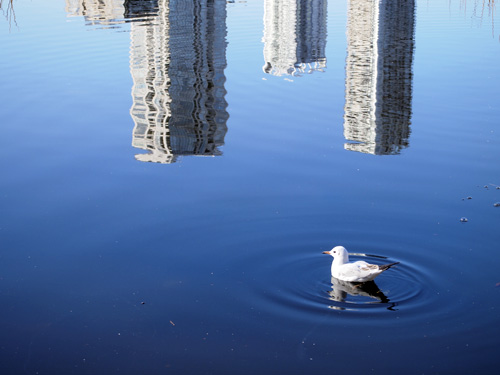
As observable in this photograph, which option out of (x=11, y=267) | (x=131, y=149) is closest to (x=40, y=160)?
(x=131, y=149)

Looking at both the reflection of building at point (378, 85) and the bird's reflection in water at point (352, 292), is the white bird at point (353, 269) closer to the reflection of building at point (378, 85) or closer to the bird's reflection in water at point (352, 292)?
the bird's reflection in water at point (352, 292)

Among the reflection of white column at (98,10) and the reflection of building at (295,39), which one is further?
the reflection of white column at (98,10)

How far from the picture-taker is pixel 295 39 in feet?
57.0

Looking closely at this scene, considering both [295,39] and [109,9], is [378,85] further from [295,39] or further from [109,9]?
[109,9]

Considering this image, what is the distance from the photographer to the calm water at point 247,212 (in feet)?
14.8

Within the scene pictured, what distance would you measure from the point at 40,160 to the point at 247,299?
153 inches

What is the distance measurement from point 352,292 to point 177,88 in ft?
24.2

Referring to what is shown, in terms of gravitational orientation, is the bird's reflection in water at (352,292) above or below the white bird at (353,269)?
below

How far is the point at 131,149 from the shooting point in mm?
8383

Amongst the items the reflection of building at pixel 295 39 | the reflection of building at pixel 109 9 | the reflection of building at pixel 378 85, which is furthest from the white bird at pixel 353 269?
the reflection of building at pixel 109 9

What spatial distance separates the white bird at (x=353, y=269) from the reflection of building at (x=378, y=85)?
3196 mm

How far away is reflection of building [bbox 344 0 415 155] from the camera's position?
341 inches

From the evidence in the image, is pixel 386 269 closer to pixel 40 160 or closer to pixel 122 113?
pixel 40 160

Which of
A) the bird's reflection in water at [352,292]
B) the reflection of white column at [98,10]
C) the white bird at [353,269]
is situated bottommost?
the bird's reflection in water at [352,292]
